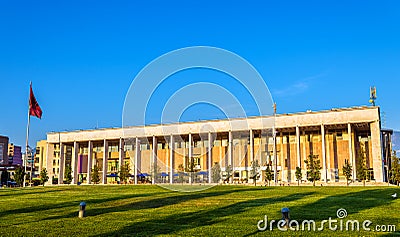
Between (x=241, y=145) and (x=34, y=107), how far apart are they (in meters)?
39.8

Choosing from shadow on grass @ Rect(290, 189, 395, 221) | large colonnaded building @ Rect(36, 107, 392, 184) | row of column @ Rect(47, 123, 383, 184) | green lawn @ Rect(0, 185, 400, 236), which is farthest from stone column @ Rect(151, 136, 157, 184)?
shadow on grass @ Rect(290, 189, 395, 221)

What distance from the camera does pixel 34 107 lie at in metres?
53.6

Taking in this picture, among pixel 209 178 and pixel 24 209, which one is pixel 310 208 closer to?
pixel 24 209

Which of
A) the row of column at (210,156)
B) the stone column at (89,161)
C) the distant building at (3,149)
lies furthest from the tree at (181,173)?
the distant building at (3,149)

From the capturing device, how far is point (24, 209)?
22938mm

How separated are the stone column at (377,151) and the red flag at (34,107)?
169 feet

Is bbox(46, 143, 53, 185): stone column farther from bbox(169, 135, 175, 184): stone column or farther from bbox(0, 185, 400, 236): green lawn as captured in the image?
bbox(0, 185, 400, 236): green lawn

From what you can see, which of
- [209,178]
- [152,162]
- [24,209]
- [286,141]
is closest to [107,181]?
[152,162]

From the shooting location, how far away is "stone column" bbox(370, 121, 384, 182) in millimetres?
64625

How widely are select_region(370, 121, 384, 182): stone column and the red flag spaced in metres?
51.4

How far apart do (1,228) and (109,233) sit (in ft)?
16.8

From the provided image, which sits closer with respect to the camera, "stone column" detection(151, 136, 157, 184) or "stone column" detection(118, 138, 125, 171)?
"stone column" detection(151, 136, 157, 184)

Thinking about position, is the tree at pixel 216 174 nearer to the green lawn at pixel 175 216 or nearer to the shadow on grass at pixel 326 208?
the green lawn at pixel 175 216

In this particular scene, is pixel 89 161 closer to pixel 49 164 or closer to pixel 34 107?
pixel 49 164
